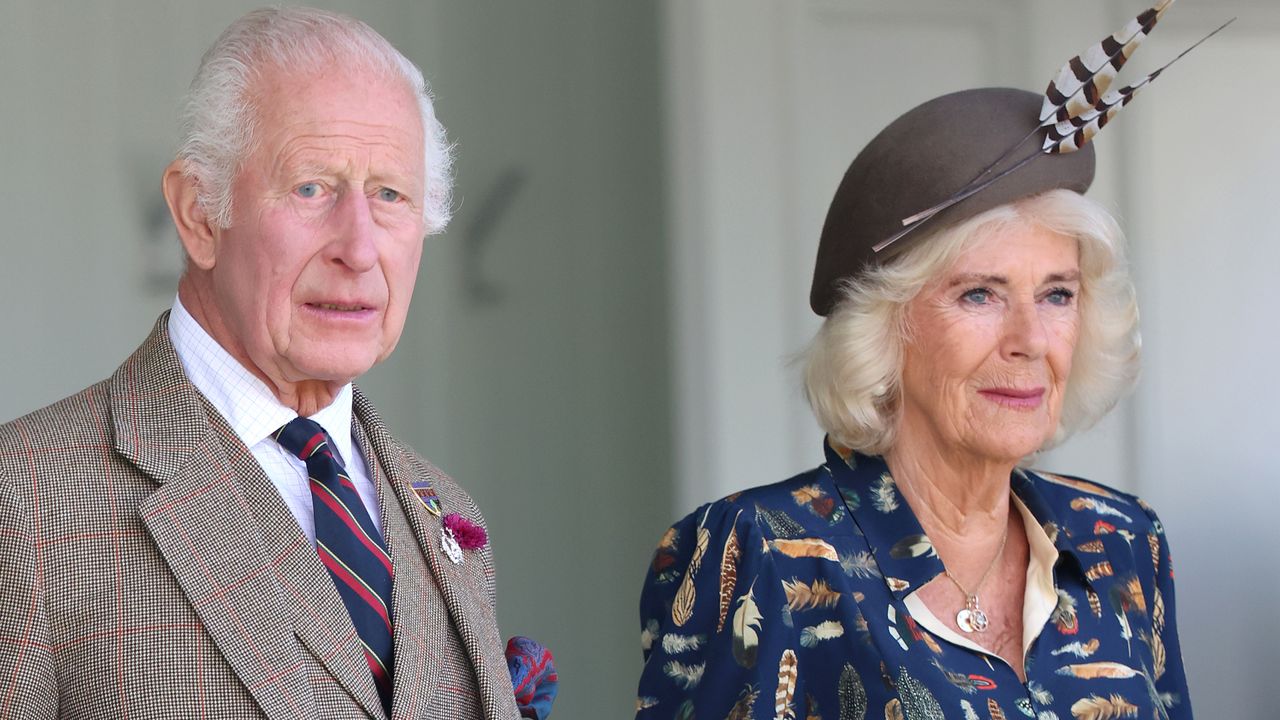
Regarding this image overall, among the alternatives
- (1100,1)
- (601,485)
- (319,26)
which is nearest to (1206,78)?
(1100,1)

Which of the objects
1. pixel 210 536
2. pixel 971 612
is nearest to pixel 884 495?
pixel 971 612

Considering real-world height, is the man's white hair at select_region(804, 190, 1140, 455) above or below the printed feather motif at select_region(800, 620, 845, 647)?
above

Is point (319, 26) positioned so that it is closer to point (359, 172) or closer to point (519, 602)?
point (359, 172)

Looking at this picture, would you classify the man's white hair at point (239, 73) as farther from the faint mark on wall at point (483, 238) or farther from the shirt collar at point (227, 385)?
the faint mark on wall at point (483, 238)

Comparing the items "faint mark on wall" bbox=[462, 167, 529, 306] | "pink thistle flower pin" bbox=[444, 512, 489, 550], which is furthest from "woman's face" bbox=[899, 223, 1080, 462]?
"faint mark on wall" bbox=[462, 167, 529, 306]

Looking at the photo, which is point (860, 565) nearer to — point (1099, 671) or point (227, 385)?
point (1099, 671)

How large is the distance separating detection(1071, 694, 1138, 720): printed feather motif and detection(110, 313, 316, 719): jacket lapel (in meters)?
1.33

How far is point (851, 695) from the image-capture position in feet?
7.69

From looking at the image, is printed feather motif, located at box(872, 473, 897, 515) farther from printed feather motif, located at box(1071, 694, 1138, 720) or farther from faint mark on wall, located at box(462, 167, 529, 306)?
faint mark on wall, located at box(462, 167, 529, 306)

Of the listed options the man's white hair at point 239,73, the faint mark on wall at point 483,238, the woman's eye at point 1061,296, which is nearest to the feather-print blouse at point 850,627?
the woman's eye at point 1061,296

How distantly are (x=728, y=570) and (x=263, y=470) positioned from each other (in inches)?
36.4

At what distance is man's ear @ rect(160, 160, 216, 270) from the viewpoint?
187 cm

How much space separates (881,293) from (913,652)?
24.2 inches

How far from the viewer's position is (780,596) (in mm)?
2402
